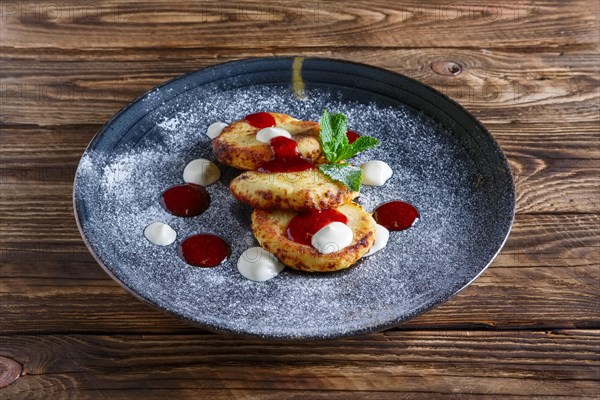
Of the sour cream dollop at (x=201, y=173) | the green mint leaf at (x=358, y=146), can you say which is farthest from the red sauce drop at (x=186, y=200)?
the green mint leaf at (x=358, y=146)

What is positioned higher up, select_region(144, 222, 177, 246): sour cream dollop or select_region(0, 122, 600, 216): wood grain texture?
select_region(0, 122, 600, 216): wood grain texture

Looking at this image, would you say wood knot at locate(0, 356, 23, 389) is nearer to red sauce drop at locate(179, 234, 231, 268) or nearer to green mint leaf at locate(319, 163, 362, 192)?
red sauce drop at locate(179, 234, 231, 268)

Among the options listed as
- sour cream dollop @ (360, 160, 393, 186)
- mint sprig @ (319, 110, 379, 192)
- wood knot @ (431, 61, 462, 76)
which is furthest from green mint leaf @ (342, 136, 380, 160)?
wood knot @ (431, 61, 462, 76)

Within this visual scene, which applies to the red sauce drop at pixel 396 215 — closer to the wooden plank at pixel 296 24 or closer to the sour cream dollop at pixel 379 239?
the sour cream dollop at pixel 379 239

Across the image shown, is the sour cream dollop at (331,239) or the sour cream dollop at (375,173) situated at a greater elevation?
the sour cream dollop at (375,173)

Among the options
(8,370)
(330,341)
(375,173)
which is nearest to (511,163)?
(375,173)
